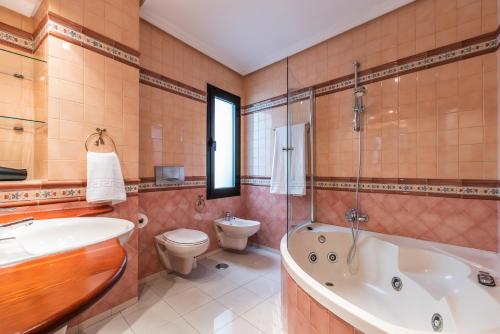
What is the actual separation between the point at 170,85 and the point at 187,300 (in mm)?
2055

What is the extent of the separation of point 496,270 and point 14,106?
325 cm

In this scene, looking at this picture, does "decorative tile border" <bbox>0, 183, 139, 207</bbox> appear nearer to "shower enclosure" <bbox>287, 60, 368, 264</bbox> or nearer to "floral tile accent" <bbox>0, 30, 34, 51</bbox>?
"floral tile accent" <bbox>0, 30, 34, 51</bbox>

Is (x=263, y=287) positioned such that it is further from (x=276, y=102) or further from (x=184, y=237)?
(x=276, y=102)

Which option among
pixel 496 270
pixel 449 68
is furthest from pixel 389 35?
pixel 496 270

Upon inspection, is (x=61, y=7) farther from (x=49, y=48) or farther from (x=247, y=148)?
(x=247, y=148)

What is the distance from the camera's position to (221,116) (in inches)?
114

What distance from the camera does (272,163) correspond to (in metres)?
2.69

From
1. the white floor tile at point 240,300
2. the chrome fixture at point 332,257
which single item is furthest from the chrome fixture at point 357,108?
the white floor tile at point 240,300

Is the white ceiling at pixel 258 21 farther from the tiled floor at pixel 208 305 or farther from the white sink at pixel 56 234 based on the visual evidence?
the tiled floor at pixel 208 305

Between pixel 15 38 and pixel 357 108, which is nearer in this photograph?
pixel 15 38

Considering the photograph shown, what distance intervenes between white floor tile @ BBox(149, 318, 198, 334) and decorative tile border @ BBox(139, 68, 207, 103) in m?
2.04

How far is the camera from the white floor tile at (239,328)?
1.46 meters

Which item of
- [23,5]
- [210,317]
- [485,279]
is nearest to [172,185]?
[210,317]

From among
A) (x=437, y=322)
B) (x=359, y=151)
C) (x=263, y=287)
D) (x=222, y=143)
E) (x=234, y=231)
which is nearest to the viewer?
(x=437, y=322)
